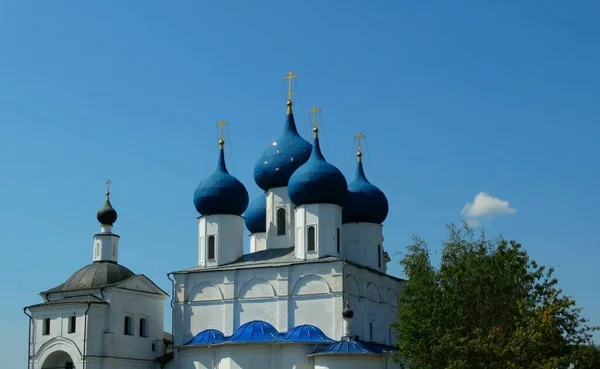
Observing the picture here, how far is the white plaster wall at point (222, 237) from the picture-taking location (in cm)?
3694

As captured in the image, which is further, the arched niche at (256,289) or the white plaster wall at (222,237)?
the white plaster wall at (222,237)

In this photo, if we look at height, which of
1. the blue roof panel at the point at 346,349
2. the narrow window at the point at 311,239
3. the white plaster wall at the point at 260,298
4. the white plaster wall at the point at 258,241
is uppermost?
the white plaster wall at the point at 258,241

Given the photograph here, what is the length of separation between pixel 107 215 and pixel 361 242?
9991 mm

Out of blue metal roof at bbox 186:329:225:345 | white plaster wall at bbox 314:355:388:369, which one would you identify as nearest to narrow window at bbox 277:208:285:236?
blue metal roof at bbox 186:329:225:345

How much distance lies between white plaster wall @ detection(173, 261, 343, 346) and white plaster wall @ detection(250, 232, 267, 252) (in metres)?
4.02

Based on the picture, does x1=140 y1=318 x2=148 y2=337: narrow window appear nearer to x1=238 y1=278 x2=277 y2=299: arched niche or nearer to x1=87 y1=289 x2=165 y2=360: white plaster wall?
x1=87 y1=289 x2=165 y2=360: white plaster wall

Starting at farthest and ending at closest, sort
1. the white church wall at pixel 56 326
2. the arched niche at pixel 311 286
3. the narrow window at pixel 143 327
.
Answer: the narrow window at pixel 143 327, the white church wall at pixel 56 326, the arched niche at pixel 311 286

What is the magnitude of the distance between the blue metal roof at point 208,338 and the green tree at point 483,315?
8.22 meters

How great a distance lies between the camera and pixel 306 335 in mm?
33219

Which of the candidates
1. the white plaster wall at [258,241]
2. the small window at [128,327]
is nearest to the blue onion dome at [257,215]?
the white plaster wall at [258,241]

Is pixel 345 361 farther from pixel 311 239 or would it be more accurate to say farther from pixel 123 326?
pixel 123 326

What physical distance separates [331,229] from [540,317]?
11017 mm

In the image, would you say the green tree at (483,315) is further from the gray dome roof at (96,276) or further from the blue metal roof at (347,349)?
the gray dome roof at (96,276)

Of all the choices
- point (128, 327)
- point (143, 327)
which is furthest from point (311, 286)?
point (128, 327)
